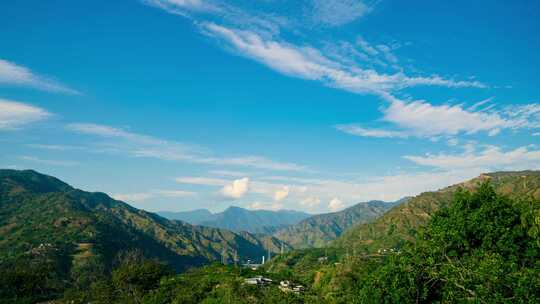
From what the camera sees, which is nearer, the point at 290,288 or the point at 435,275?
the point at 435,275

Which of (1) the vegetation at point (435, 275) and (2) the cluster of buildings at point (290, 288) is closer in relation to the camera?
(1) the vegetation at point (435, 275)

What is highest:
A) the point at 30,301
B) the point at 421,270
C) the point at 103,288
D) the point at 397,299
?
the point at 421,270

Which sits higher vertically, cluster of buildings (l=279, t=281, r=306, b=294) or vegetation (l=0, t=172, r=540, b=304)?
vegetation (l=0, t=172, r=540, b=304)

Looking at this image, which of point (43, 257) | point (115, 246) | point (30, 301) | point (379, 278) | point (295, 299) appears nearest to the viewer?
point (379, 278)

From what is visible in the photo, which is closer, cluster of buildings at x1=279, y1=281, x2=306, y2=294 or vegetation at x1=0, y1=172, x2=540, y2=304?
vegetation at x1=0, y1=172, x2=540, y2=304

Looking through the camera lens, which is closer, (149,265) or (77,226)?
(149,265)

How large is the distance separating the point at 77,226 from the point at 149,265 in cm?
14868

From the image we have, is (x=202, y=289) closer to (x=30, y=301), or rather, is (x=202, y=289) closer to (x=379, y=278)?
(x=379, y=278)

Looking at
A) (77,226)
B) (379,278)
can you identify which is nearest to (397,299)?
(379,278)

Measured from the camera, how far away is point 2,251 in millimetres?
142625

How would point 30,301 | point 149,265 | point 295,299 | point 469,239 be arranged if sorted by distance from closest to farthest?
point 469,239
point 295,299
point 149,265
point 30,301

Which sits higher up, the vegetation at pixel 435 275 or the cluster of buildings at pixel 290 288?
the vegetation at pixel 435 275

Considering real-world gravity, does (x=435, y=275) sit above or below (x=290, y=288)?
above

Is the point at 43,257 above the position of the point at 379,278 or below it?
below
